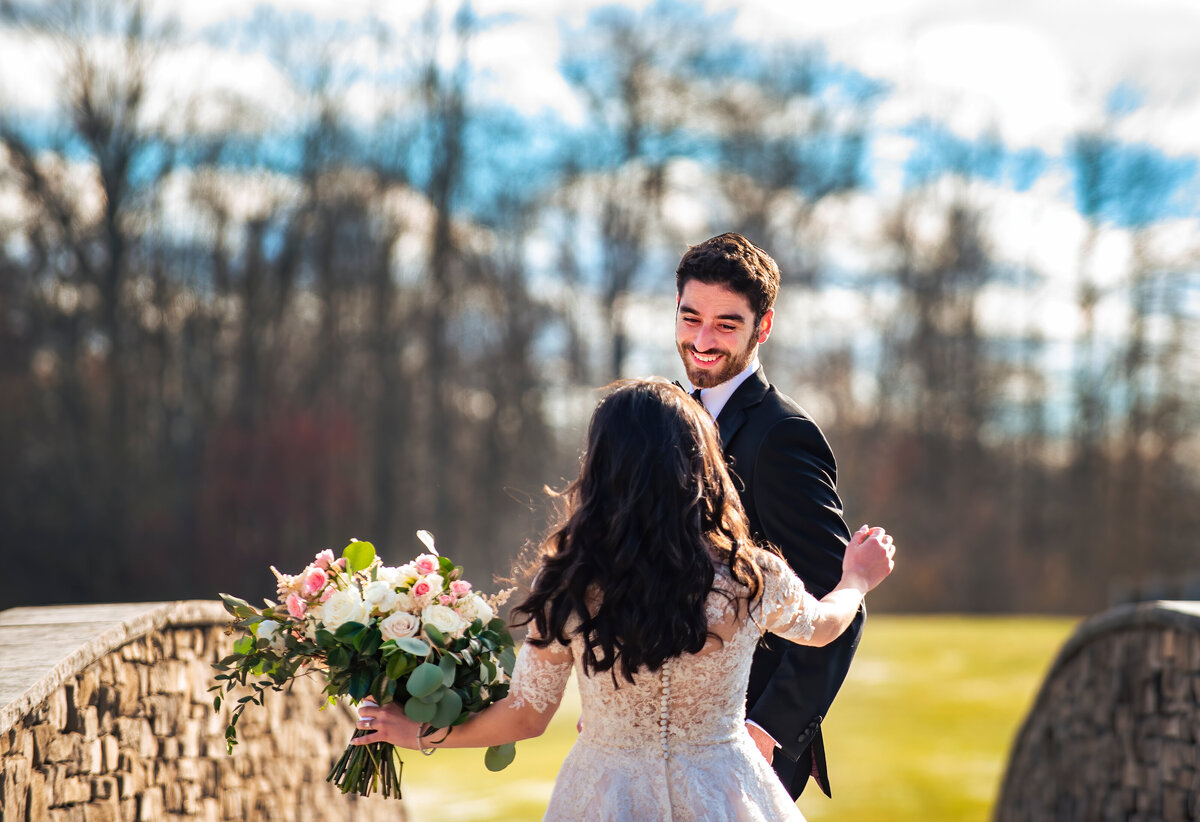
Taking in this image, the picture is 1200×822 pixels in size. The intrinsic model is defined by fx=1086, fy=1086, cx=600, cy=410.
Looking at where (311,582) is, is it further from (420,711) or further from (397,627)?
(420,711)

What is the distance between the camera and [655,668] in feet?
6.63

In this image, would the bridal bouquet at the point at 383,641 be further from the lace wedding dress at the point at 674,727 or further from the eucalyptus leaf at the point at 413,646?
the lace wedding dress at the point at 674,727

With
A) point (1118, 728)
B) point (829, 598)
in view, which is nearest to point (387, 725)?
point (829, 598)

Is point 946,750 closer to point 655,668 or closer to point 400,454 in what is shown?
point 655,668

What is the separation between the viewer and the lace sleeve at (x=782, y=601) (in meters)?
2.07

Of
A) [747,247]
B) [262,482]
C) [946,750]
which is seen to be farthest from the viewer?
[262,482]

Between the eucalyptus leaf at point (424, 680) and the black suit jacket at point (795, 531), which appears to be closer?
the eucalyptus leaf at point (424, 680)

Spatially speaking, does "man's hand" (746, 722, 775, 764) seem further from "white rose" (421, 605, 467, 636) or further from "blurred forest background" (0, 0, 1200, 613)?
"blurred forest background" (0, 0, 1200, 613)

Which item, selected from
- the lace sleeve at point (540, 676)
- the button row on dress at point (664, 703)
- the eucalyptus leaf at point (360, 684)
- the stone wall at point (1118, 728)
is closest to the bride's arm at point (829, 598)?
the button row on dress at point (664, 703)

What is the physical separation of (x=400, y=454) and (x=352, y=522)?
4.97ft

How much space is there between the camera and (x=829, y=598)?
225 centimetres

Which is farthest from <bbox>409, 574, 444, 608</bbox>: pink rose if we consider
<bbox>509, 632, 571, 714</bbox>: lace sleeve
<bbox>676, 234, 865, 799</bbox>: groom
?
<bbox>676, 234, 865, 799</bbox>: groom

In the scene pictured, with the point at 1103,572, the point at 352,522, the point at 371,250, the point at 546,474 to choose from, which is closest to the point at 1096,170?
the point at 1103,572

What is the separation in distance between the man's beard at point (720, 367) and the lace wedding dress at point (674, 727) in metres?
0.67
